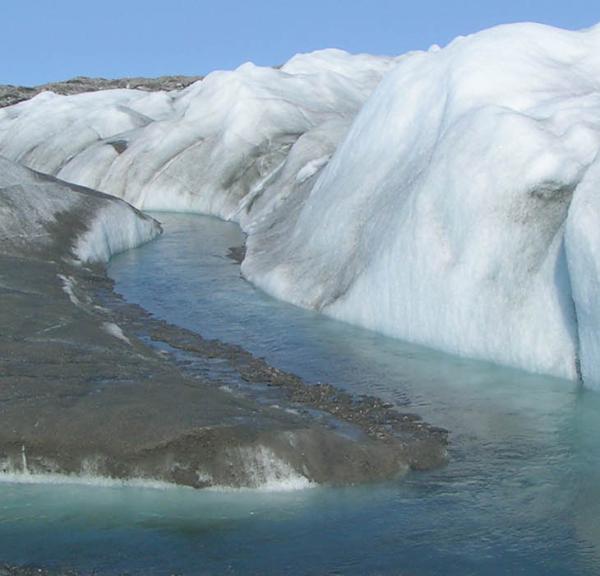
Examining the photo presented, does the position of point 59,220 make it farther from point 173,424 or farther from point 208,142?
point 173,424

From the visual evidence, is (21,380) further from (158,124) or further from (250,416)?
(158,124)

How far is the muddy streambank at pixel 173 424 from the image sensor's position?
9219 mm

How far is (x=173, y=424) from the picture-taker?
31.0 feet

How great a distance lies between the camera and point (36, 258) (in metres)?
21.1

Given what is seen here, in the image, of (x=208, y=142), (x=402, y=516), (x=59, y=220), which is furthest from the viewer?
(x=208, y=142)

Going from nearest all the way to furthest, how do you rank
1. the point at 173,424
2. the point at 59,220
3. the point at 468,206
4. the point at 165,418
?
the point at 173,424 < the point at 165,418 < the point at 468,206 < the point at 59,220

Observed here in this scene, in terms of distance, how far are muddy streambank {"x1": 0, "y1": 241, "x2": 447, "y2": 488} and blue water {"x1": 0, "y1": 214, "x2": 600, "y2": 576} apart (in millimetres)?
240

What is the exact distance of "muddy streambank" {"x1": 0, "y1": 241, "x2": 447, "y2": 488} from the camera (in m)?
9.22

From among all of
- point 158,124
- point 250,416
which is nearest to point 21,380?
point 250,416

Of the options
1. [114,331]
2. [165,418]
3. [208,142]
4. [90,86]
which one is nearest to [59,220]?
[114,331]

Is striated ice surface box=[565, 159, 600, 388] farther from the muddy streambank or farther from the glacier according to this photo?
the muddy streambank

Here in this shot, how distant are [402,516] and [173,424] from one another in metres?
2.30

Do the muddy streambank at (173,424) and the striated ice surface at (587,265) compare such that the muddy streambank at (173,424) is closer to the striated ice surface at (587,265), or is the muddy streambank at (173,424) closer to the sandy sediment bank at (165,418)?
the sandy sediment bank at (165,418)

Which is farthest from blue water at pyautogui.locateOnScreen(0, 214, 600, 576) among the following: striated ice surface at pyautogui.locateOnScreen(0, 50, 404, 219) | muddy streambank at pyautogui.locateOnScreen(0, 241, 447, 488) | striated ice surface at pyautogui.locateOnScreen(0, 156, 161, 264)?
striated ice surface at pyautogui.locateOnScreen(0, 50, 404, 219)
